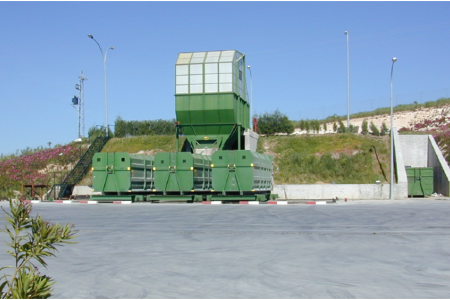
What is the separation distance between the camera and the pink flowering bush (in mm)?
38406

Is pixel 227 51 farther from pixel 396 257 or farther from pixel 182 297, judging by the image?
pixel 182 297

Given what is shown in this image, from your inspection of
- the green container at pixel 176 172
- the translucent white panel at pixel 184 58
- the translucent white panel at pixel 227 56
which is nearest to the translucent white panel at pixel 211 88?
the translucent white panel at pixel 227 56

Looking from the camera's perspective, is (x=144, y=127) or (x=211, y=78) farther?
(x=144, y=127)

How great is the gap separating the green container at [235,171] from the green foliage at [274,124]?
17.0m

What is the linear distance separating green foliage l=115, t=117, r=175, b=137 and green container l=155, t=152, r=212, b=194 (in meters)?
19.4

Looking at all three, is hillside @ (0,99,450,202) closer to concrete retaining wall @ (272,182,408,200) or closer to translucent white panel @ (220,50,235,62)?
concrete retaining wall @ (272,182,408,200)

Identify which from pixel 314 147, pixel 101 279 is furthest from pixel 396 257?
pixel 314 147

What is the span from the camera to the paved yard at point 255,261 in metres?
6.77

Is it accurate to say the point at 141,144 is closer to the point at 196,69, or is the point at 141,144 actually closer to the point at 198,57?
the point at 196,69

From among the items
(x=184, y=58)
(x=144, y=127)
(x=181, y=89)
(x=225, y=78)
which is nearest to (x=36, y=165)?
(x=144, y=127)

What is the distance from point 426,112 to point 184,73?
4690 centimetres

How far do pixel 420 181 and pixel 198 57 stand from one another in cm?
1710

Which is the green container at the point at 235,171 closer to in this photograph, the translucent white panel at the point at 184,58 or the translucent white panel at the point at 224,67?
the translucent white panel at the point at 224,67

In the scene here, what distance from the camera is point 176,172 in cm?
2730
